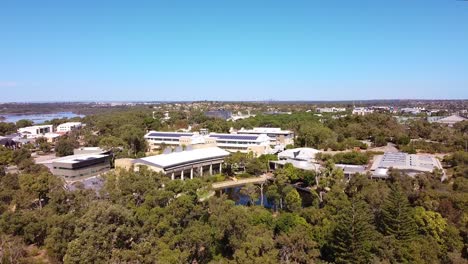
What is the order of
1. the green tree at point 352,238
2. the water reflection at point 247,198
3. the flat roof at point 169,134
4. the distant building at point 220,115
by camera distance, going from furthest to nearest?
the distant building at point 220,115 → the flat roof at point 169,134 → the water reflection at point 247,198 → the green tree at point 352,238

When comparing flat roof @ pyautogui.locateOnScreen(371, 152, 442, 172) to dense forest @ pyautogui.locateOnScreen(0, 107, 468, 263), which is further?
flat roof @ pyautogui.locateOnScreen(371, 152, 442, 172)

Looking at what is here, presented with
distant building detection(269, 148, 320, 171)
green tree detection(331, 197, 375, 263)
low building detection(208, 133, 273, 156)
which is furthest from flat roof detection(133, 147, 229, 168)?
green tree detection(331, 197, 375, 263)

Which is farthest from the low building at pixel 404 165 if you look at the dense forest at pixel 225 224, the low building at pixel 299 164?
the low building at pixel 299 164

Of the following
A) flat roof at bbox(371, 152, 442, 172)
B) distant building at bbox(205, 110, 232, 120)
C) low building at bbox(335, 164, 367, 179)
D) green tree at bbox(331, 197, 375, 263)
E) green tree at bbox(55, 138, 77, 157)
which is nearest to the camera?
green tree at bbox(331, 197, 375, 263)

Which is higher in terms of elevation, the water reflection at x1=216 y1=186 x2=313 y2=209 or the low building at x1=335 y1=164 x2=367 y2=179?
the low building at x1=335 y1=164 x2=367 y2=179

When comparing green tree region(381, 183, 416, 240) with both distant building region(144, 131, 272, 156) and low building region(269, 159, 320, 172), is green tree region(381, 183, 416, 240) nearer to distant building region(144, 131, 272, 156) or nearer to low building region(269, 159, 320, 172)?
low building region(269, 159, 320, 172)

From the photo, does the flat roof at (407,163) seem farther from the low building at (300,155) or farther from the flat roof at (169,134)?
the flat roof at (169,134)

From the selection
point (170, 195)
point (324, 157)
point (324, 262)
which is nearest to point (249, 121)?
point (324, 157)

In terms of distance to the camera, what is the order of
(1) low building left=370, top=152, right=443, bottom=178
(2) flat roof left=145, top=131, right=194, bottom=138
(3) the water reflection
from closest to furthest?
1. (3) the water reflection
2. (1) low building left=370, top=152, right=443, bottom=178
3. (2) flat roof left=145, top=131, right=194, bottom=138
